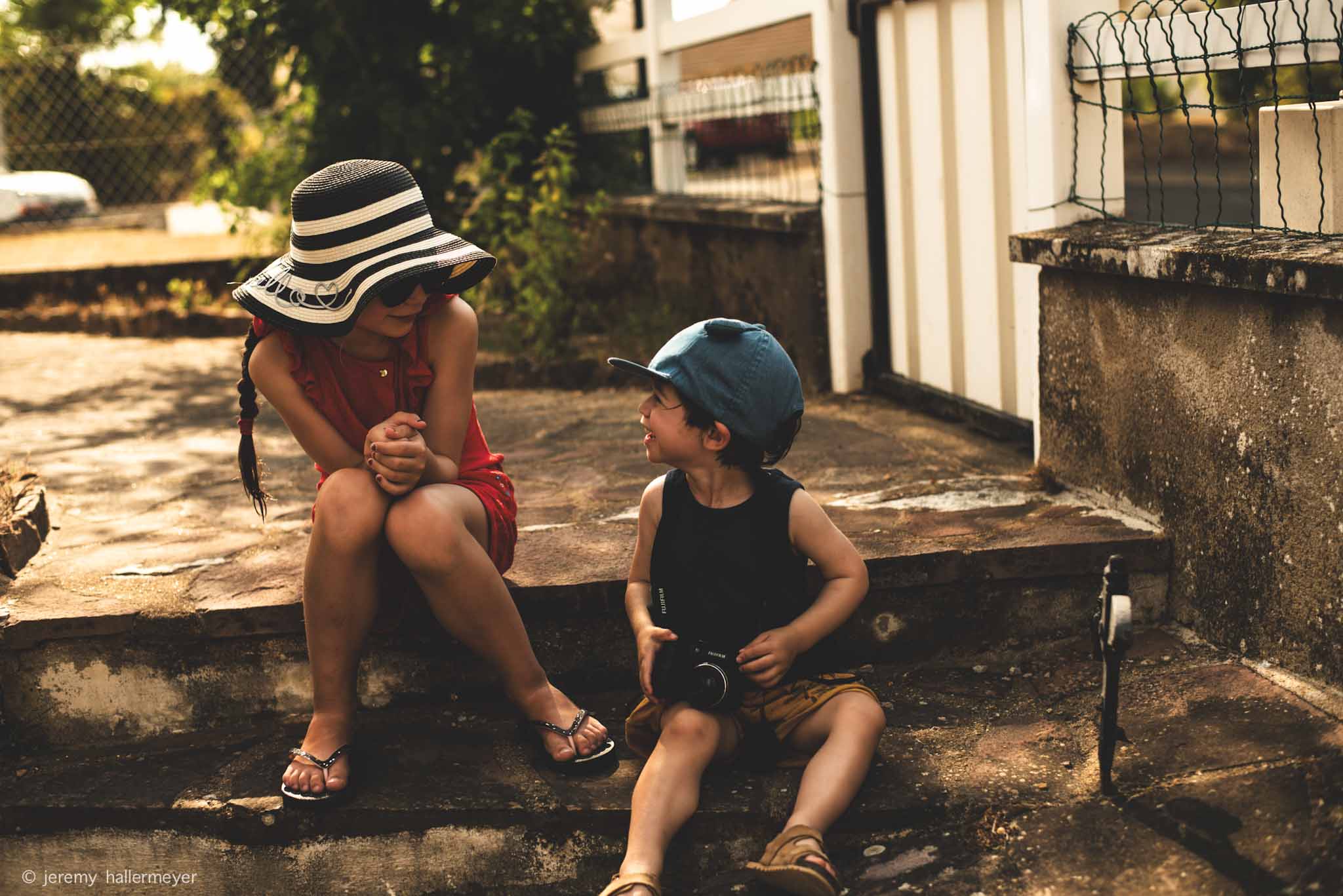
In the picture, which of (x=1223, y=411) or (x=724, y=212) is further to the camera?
(x=724, y=212)

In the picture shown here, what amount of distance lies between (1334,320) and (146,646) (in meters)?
2.45

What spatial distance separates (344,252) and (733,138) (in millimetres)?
3611

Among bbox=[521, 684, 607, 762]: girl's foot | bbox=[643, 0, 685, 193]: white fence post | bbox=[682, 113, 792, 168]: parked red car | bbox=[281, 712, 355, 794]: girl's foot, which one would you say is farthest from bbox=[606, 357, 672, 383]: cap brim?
bbox=[643, 0, 685, 193]: white fence post

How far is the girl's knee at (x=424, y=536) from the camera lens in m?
2.54

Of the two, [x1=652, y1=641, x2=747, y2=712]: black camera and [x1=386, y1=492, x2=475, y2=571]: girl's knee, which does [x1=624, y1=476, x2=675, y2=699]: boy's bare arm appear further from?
[x1=386, y1=492, x2=475, y2=571]: girl's knee

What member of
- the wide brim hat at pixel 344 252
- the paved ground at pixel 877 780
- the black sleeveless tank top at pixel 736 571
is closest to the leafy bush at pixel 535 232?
the paved ground at pixel 877 780

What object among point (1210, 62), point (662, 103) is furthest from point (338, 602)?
point (662, 103)

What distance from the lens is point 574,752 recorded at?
260cm

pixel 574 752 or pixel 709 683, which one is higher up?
pixel 709 683

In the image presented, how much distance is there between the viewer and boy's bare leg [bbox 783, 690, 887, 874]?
228cm

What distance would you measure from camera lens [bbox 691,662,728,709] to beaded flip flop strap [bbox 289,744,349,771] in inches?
28.5

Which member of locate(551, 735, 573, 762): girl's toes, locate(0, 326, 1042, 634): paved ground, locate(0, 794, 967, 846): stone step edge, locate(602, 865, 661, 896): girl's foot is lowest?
locate(0, 794, 967, 846): stone step edge

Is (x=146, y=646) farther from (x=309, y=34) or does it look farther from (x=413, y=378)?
(x=309, y=34)

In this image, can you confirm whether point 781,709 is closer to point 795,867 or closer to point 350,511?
point 795,867
